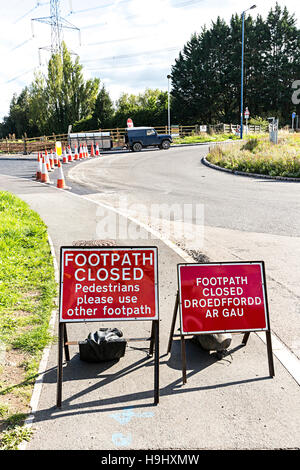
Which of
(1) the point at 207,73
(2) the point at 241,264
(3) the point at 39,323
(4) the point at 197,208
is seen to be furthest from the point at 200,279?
(1) the point at 207,73

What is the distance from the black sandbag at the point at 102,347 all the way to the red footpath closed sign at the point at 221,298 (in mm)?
725

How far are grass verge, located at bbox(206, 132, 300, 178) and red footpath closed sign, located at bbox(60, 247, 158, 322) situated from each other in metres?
14.5

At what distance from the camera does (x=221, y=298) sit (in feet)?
13.2

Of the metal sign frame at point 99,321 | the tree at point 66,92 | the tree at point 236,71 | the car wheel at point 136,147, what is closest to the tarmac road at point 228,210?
the metal sign frame at point 99,321

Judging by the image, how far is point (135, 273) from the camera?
13.0 feet

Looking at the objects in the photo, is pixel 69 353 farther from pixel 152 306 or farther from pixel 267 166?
pixel 267 166

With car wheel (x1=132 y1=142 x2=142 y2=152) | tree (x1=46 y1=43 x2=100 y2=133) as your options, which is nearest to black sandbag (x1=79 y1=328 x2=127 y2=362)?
car wheel (x1=132 y1=142 x2=142 y2=152)

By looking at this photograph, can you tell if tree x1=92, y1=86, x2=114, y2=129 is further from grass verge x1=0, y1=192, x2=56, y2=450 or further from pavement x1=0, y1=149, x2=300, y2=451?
pavement x1=0, y1=149, x2=300, y2=451

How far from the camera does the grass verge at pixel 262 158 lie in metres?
18.0

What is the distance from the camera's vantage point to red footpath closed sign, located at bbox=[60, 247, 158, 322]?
388 centimetres

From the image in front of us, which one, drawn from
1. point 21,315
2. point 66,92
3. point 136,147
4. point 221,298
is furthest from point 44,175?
point 66,92
